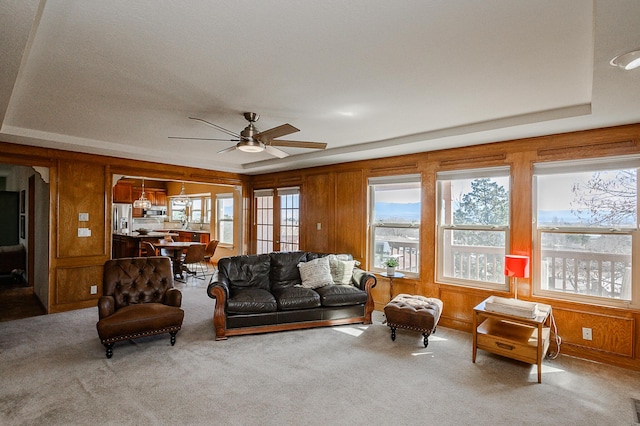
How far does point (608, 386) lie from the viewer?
9.59 ft

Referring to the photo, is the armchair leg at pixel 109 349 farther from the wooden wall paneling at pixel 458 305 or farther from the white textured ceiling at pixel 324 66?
the wooden wall paneling at pixel 458 305

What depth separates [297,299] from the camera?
4.21m

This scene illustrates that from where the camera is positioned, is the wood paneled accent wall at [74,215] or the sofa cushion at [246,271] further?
the wood paneled accent wall at [74,215]

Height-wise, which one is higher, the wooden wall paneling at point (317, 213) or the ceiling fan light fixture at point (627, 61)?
the ceiling fan light fixture at point (627, 61)

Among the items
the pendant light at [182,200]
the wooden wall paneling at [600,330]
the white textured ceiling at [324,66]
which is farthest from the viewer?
the pendant light at [182,200]

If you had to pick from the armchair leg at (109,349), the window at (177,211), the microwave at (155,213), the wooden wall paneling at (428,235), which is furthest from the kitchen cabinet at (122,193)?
the wooden wall paneling at (428,235)

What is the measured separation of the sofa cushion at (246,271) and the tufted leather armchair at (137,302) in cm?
75

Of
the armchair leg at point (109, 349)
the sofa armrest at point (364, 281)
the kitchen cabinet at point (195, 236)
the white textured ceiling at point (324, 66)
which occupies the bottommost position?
the armchair leg at point (109, 349)

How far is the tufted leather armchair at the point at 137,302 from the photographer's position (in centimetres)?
336

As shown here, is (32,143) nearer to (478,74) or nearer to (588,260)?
(478,74)

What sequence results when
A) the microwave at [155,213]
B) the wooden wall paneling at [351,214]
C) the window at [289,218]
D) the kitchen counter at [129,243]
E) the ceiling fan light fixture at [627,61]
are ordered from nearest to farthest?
the ceiling fan light fixture at [627,61] < the wooden wall paneling at [351,214] < the window at [289,218] < the kitchen counter at [129,243] < the microwave at [155,213]

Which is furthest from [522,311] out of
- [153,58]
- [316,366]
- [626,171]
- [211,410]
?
[153,58]

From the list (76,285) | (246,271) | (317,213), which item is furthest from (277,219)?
(76,285)

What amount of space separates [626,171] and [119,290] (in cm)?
574
